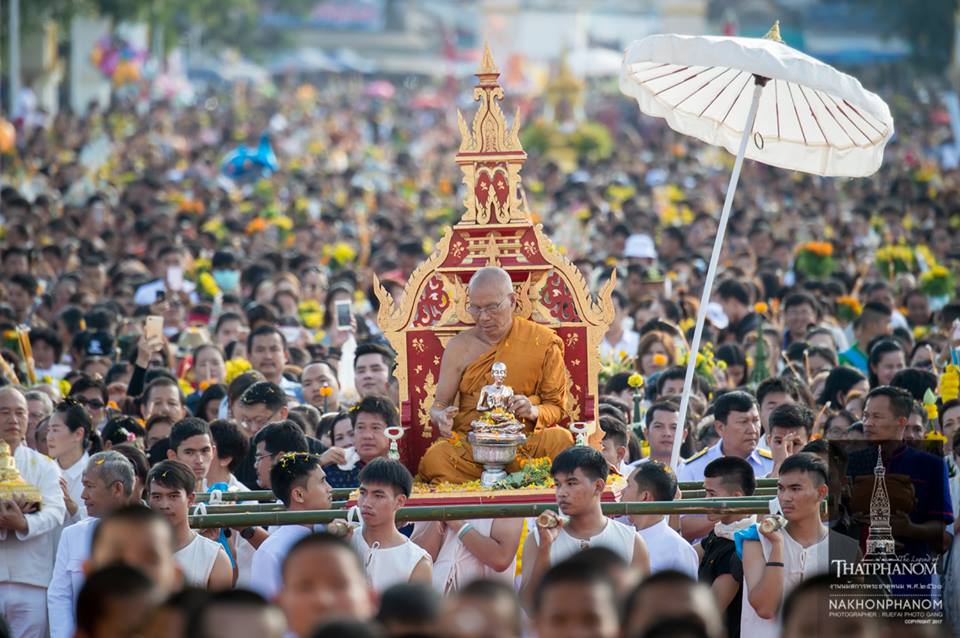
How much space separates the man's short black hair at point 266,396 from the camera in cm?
1130

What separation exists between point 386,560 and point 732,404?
281cm

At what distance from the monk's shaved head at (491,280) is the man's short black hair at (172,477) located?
5.86ft

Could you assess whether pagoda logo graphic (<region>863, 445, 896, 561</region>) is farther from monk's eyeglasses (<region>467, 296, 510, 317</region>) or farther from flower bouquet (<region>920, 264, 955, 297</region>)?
flower bouquet (<region>920, 264, 955, 297</region>)

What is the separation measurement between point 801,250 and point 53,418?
11.2 metres

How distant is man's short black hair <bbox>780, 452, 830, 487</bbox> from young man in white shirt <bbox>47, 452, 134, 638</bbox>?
2.94 m

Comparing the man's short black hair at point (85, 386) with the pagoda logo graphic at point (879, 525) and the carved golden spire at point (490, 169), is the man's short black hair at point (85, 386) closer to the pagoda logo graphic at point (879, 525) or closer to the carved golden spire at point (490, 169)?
the carved golden spire at point (490, 169)

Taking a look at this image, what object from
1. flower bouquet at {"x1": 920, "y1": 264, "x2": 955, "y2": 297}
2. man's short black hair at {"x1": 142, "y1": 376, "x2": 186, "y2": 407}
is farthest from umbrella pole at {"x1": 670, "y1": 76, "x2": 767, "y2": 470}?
flower bouquet at {"x1": 920, "y1": 264, "x2": 955, "y2": 297}

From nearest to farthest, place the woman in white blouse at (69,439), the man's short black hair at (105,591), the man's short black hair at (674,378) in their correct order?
1. the man's short black hair at (105,591)
2. the woman in white blouse at (69,439)
3. the man's short black hair at (674,378)

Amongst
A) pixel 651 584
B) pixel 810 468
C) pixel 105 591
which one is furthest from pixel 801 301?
pixel 105 591

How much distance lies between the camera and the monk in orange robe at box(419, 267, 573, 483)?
9.54m

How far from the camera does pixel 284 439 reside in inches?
389

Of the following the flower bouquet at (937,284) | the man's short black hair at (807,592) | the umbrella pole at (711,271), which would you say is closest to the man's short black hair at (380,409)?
the umbrella pole at (711,271)

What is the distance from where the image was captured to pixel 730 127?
1110 cm

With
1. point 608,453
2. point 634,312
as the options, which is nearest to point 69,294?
point 634,312
